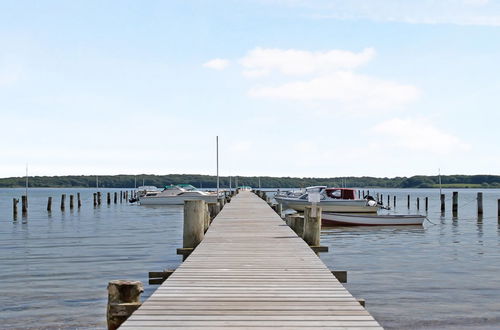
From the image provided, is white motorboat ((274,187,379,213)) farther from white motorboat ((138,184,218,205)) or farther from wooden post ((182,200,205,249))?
wooden post ((182,200,205,249))

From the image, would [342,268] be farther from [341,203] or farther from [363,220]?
[341,203]

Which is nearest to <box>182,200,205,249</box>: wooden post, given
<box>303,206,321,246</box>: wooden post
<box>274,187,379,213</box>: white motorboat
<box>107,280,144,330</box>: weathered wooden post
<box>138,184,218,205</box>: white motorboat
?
<box>303,206,321,246</box>: wooden post

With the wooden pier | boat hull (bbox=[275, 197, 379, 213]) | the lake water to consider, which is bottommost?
the lake water

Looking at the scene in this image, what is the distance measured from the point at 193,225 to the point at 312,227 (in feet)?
9.76

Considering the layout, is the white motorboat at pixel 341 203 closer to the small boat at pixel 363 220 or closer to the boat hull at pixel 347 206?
the boat hull at pixel 347 206

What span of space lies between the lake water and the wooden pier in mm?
2803

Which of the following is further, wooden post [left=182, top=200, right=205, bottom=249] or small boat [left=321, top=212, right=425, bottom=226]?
small boat [left=321, top=212, right=425, bottom=226]

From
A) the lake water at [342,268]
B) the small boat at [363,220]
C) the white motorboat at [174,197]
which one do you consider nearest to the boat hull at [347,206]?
the small boat at [363,220]

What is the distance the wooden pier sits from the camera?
21.7 ft

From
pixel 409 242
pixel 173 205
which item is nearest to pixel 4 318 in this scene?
pixel 409 242

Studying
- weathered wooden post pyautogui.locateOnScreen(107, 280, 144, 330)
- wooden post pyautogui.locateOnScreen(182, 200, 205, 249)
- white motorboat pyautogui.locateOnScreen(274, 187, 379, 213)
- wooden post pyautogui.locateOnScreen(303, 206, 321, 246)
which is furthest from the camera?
white motorboat pyautogui.locateOnScreen(274, 187, 379, 213)

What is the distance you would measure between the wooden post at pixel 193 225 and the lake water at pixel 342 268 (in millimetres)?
1736

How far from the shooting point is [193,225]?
14922 mm

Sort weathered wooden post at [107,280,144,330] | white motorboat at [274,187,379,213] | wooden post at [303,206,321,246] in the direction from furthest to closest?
white motorboat at [274,187,379,213], wooden post at [303,206,321,246], weathered wooden post at [107,280,144,330]
